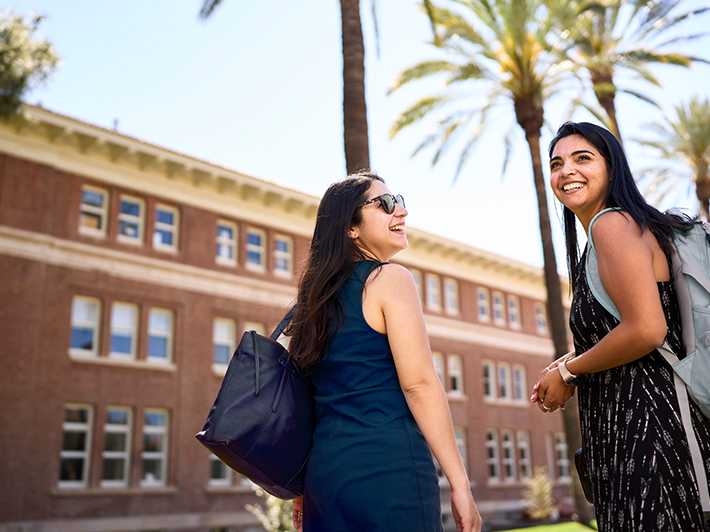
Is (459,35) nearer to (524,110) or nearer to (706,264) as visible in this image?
(524,110)

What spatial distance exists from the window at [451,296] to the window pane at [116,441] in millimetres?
19218

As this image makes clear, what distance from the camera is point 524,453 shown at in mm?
42031

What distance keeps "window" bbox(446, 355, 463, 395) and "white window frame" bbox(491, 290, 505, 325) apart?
4512mm

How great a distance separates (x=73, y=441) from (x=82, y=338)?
330 cm

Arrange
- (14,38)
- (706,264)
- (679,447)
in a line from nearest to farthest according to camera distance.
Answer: (679,447), (706,264), (14,38)

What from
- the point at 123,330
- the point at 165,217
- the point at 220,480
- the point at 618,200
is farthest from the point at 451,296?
the point at 618,200

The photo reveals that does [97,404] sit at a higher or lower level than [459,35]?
lower

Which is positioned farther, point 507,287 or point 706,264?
point 507,287

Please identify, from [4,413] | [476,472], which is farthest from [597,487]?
[476,472]

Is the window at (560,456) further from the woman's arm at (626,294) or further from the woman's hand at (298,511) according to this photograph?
the woman's arm at (626,294)

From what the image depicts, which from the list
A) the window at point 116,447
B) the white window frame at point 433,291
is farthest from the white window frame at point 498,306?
the window at point 116,447

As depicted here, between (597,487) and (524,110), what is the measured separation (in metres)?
21.0

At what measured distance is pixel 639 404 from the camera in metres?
2.40

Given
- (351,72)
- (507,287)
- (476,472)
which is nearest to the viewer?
(351,72)
